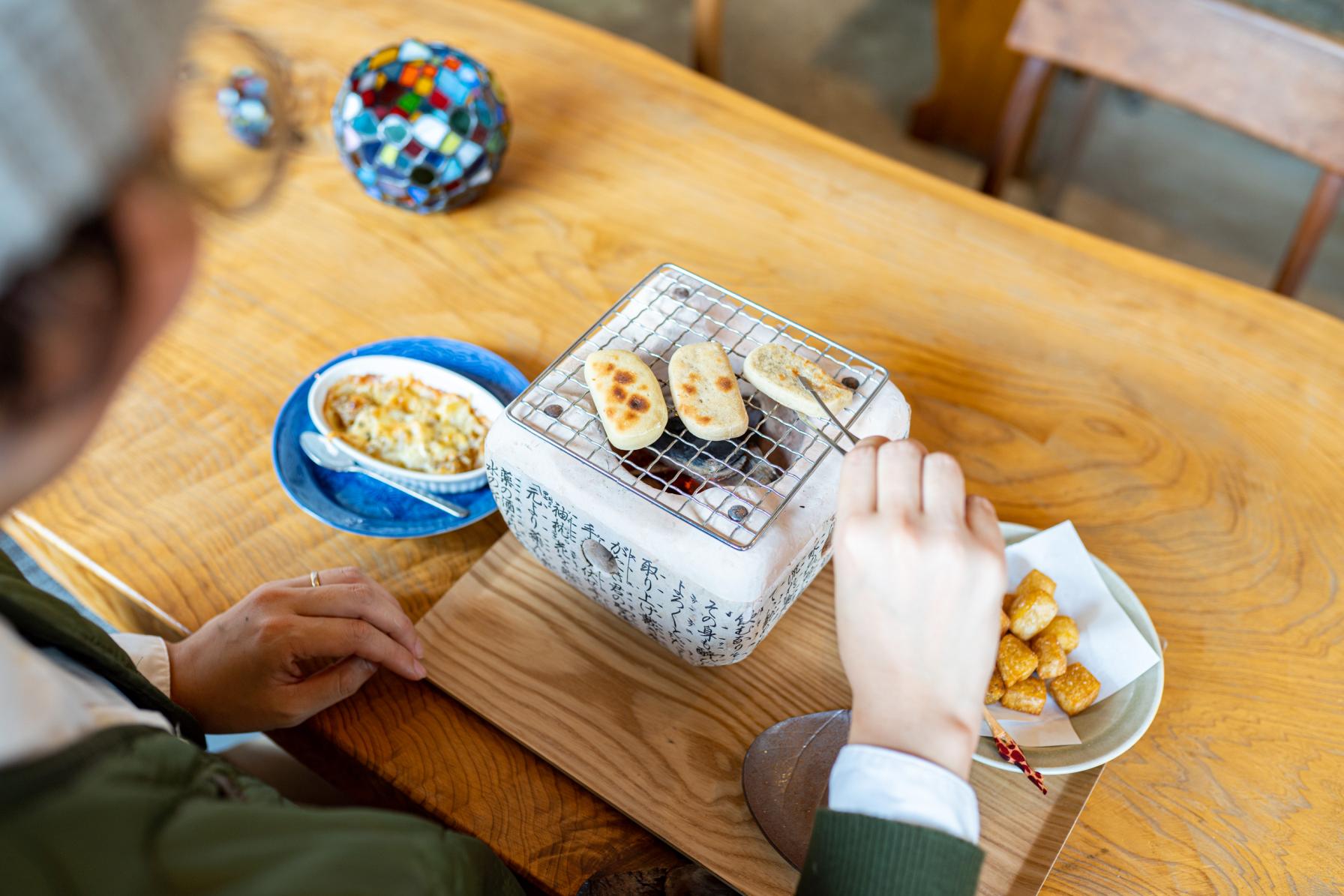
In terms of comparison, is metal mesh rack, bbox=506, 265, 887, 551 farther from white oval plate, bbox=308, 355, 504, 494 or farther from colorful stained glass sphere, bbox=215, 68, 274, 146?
colorful stained glass sphere, bbox=215, 68, 274, 146

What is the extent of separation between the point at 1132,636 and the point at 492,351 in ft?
2.49

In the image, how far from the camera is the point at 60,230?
33 cm

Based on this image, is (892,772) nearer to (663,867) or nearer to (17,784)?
(663,867)

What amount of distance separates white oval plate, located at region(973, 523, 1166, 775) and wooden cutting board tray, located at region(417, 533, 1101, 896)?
0.04 metres

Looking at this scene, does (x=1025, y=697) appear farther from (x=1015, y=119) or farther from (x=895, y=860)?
(x=1015, y=119)

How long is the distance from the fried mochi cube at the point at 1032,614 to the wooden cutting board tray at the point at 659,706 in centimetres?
13

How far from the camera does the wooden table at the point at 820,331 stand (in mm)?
820

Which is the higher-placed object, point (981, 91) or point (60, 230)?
point (60, 230)

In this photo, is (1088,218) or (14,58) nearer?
(14,58)

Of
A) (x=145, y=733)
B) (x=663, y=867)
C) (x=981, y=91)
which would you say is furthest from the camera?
(x=981, y=91)

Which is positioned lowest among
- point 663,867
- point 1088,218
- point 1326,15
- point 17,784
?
point 1088,218

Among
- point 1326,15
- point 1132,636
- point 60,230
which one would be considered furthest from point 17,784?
point 1326,15

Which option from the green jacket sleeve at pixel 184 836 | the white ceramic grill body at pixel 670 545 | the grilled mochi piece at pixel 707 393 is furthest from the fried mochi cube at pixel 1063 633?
the green jacket sleeve at pixel 184 836

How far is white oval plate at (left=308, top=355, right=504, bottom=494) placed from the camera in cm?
95
